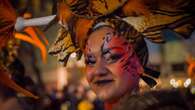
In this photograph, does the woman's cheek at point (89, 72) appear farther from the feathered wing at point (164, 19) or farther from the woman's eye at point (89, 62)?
the feathered wing at point (164, 19)

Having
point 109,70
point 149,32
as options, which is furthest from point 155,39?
point 109,70

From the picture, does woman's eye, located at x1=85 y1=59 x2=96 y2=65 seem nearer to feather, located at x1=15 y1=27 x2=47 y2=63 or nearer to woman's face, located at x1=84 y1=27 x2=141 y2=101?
woman's face, located at x1=84 y1=27 x2=141 y2=101

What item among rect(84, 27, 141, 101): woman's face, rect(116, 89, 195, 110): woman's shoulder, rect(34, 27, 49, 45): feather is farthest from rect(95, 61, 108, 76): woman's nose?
rect(116, 89, 195, 110): woman's shoulder

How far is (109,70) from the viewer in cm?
168

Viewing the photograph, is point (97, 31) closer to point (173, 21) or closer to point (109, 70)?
point (109, 70)

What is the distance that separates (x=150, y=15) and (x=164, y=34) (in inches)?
3.6

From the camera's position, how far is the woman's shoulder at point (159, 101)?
0.87 m

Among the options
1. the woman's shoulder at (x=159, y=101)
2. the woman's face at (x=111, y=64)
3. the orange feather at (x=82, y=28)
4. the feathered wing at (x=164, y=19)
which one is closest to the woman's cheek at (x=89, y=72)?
the woman's face at (x=111, y=64)

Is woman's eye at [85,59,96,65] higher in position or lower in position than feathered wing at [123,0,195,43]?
lower

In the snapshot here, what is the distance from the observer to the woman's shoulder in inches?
34.2

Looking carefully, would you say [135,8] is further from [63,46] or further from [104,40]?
[63,46]

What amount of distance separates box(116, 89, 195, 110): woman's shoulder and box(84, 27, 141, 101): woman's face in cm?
75

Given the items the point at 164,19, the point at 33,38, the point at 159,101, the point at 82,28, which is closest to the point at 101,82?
the point at 82,28

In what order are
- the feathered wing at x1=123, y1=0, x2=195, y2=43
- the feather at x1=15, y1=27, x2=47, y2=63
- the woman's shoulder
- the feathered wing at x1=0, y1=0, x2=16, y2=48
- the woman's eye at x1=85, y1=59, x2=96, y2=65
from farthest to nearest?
the feather at x1=15, y1=27, x2=47, y2=63, the feathered wing at x1=0, y1=0, x2=16, y2=48, the woman's eye at x1=85, y1=59, x2=96, y2=65, the feathered wing at x1=123, y1=0, x2=195, y2=43, the woman's shoulder
